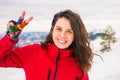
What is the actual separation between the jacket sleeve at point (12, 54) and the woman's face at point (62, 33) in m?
0.13

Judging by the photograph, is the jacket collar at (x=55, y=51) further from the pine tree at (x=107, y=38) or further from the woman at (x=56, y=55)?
the pine tree at (x=107, y=38)

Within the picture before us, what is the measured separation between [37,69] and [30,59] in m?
0.06

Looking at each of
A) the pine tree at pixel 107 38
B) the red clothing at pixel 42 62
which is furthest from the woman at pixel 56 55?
the pine tree at pixel 107 38

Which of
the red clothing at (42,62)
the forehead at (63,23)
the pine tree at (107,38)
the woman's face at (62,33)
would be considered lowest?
the pine tree at (107,38)

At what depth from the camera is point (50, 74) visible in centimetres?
146

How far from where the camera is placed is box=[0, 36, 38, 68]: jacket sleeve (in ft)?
4.34

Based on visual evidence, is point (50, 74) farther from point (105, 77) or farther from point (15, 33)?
point (105, 77)

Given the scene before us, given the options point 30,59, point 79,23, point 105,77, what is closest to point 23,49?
point 30,59

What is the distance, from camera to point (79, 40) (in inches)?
61.4

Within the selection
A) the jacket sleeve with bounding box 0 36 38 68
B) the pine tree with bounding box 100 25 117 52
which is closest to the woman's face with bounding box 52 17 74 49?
the jacket sleeve with bounding box 0 36 38 68

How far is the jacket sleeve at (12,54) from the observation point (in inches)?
52.1

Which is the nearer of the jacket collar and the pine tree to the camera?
the jacket collar

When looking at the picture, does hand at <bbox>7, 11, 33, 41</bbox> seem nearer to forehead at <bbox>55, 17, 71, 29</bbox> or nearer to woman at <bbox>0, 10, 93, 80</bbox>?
woman at <bbox>0, 10, 93, 80</bbox>

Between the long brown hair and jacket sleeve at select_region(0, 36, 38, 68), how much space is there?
14 centimetres
